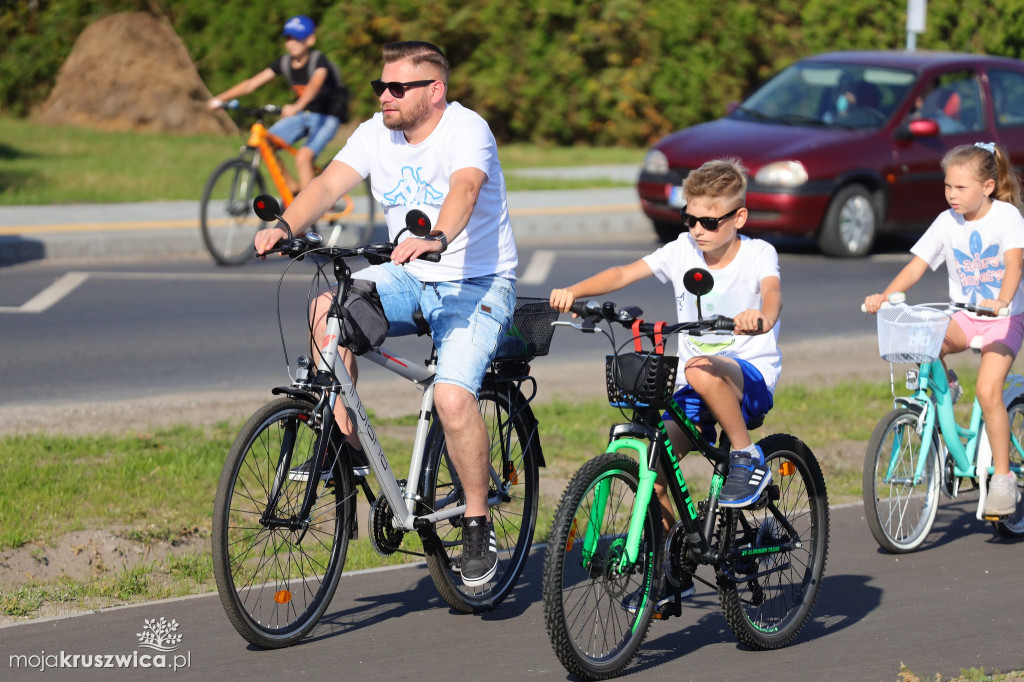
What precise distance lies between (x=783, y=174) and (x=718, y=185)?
30.6 ft

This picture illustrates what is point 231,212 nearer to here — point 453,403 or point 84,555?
point 84,555

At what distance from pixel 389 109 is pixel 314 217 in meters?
0.43

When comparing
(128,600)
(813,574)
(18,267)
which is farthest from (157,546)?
(18,267)

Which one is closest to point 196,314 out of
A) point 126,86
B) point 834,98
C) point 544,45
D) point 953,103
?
point 834,98

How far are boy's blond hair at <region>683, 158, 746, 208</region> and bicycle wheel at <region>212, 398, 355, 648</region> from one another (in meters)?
1.36

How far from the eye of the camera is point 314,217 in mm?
4777

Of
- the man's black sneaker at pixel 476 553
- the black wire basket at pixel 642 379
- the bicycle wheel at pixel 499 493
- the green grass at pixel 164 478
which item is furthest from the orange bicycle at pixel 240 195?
the black wire basket at pixel 642 379

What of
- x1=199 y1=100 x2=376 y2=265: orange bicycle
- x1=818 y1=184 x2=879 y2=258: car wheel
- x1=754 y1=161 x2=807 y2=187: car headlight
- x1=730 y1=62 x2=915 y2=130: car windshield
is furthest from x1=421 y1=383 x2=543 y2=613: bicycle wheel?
x1=730 y1=62 x2=915 y2=130: car windshield

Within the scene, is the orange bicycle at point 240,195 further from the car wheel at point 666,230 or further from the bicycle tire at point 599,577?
the bicycle tire at point 599,577

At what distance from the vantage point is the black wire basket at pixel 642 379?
420 cm

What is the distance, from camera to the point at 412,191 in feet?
16.0

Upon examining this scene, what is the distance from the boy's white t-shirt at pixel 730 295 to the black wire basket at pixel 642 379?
337 mm

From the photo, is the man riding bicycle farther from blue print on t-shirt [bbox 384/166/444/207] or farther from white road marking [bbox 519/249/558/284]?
white road marking [bbox 519/249/558/284]

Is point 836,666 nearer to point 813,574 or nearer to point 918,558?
point 813,574
